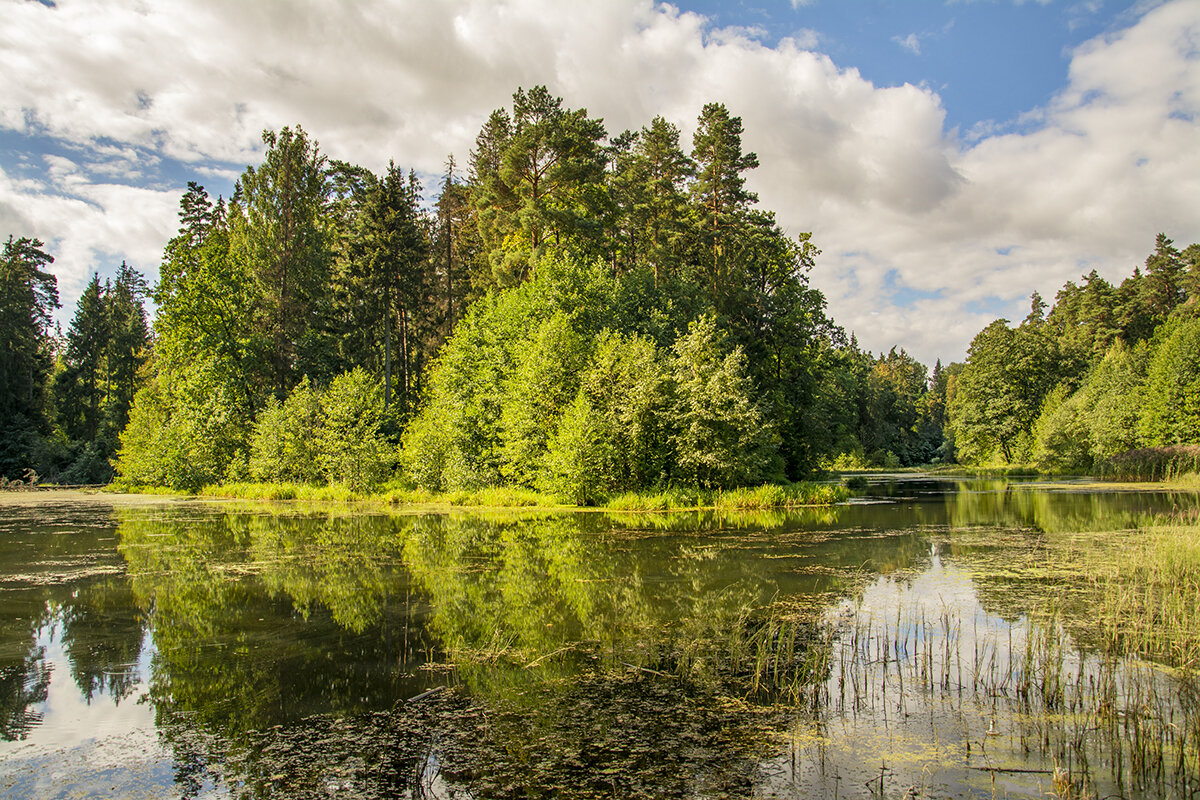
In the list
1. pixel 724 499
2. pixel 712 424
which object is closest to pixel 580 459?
pixel 712 424

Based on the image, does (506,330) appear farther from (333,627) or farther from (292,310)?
(333,627)

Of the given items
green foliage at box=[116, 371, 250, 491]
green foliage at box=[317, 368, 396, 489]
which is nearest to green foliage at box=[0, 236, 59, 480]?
green foliage at box=[116, 371, 250, 491]

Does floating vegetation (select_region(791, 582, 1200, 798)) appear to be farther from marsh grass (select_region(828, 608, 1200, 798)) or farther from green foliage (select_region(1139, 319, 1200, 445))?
green foliage (select_region(1139, 319, 1200, 445))

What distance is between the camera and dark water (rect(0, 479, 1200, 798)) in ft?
17.2

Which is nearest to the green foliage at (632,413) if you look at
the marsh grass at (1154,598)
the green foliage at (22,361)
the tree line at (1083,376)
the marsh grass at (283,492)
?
the marsh grass at (283,492)

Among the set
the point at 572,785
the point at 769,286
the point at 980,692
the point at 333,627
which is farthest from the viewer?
the point at 769,286

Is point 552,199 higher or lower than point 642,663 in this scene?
higher

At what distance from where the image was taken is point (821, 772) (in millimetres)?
5262

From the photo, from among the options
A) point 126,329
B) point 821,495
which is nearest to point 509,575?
point 821,495

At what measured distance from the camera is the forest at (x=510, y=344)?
2869 centimetres

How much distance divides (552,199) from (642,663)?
104ft

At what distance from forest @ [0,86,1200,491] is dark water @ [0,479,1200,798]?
13.1 m

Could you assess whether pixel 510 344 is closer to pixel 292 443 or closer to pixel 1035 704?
pixel 292 443

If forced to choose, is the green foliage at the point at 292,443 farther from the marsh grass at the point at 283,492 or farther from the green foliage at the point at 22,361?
the green foliage at the point at 22,361
